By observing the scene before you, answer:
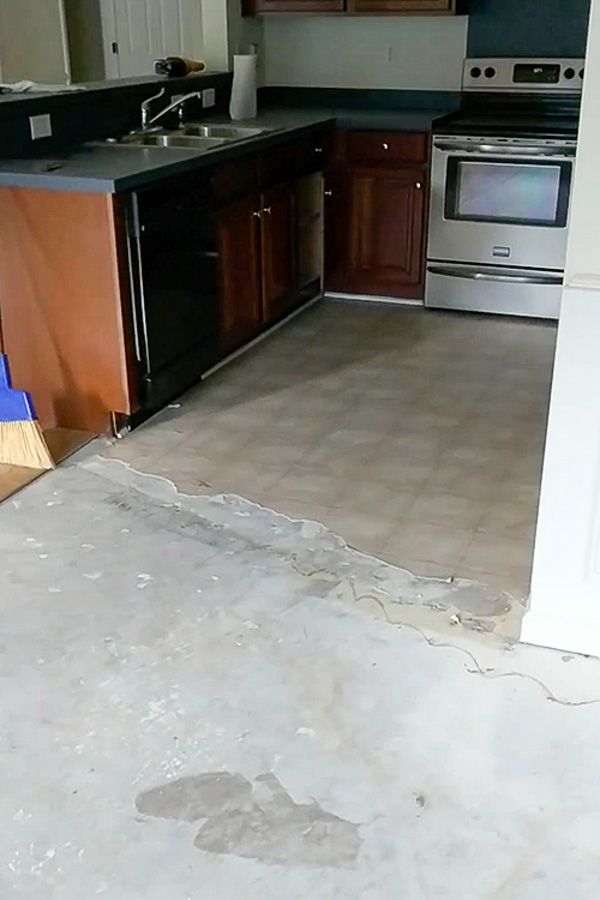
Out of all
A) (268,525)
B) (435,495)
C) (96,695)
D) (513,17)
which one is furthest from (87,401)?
(513,17)

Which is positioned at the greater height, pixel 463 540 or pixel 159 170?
pixel 159 170

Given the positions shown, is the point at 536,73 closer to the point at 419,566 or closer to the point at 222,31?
the point at 222,31

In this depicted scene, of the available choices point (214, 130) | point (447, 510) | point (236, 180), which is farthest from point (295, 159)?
point (447, 510)

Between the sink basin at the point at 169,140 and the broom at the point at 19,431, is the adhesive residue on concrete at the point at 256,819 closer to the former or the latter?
the broom at the point at 19,431

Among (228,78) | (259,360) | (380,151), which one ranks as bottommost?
(259,360)

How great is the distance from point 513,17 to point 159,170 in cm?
252

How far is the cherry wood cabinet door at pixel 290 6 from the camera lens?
15.4 feet

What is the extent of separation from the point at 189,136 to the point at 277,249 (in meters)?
0.61

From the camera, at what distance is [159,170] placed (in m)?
3.12

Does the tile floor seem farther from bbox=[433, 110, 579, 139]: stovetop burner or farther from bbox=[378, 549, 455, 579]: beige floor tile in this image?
bbox=[433, 110, 579, 139]: stovetop burner

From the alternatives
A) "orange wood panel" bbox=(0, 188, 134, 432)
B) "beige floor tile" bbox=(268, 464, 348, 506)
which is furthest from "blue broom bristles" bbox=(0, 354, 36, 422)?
"beige floor tile" bbox=(268, 464, 348, 506)

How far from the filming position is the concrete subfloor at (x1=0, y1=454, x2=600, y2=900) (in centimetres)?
164

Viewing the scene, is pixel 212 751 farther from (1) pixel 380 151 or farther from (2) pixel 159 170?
(1) pixel 380 151

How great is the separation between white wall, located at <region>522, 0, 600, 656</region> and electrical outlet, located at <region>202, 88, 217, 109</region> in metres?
3.17
